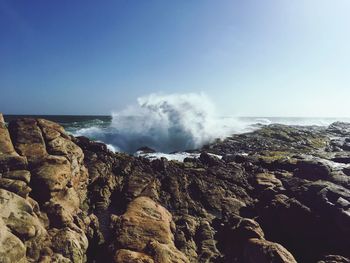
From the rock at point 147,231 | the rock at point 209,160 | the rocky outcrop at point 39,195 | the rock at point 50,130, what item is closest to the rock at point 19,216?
the rocky outcrop at point 39,195

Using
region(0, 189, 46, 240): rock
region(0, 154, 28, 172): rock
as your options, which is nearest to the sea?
region(0, 154, 28, 172): rock

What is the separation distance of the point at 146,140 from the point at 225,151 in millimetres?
12152

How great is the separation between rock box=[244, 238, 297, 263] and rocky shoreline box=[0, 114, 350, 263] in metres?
0.04

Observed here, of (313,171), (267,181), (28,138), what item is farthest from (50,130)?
(313,171)

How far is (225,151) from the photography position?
33469mm

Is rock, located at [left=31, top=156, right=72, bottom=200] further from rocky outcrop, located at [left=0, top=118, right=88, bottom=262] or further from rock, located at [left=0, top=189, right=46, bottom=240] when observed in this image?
rock, located at [left=0, top=189, right=46, bottom=240]

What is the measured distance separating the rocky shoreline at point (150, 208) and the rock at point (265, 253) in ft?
0.12

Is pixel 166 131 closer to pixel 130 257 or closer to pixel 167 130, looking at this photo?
pixel 167 130

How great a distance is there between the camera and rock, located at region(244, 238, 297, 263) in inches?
424

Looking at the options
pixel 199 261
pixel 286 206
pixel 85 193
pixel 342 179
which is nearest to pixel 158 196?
pixel 85 193

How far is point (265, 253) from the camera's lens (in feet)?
36.1

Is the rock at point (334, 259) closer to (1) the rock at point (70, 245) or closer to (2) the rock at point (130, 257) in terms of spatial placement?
(2) the rock at point (130, 257)

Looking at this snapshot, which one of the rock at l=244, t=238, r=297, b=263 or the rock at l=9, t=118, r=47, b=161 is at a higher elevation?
the rock at l=9, t=118, r=47, b=161

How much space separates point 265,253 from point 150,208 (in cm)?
475
